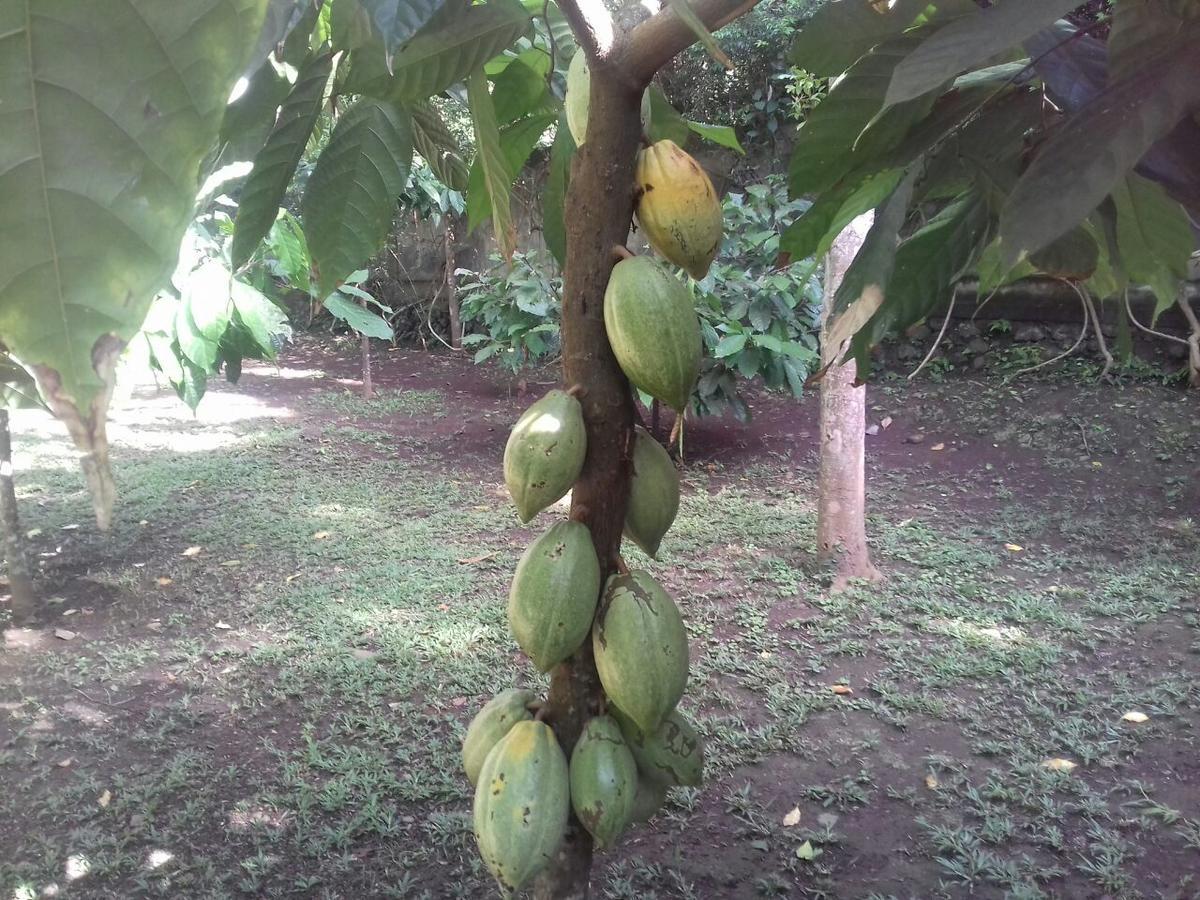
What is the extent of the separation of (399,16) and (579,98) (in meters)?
0.30

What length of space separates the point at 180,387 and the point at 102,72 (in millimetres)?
2089

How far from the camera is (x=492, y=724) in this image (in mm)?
972

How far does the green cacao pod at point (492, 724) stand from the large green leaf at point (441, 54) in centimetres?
63

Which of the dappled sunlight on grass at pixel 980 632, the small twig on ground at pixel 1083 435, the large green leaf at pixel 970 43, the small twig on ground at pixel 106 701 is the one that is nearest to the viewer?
the large green leaf at pixel 970 43

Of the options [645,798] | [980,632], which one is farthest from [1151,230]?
[980,632]

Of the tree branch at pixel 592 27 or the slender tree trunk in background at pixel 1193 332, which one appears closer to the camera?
the tree branch at pixel 592 27

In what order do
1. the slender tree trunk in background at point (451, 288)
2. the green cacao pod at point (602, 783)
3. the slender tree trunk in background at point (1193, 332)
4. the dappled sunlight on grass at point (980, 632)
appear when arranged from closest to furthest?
1. the green cacao pod at point (602, 783)
2. the slender tree trunk in background at point (1193, 332)
3. the dappled sunlight on grass at point (980, 632)
4. the slender tree trunk in background at point (451, 288)

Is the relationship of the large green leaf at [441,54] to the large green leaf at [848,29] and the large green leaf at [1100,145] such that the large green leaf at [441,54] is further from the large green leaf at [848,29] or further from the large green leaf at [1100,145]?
the large green leaf at [1100,145]

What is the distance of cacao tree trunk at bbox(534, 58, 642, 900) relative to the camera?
0.79 metres

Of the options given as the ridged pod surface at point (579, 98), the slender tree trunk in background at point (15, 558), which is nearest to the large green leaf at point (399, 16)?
the ridged pod surface at point (579, 98)

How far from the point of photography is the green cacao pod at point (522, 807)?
0.87 m

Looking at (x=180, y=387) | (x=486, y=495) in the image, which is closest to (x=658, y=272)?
(x=180, y=387)

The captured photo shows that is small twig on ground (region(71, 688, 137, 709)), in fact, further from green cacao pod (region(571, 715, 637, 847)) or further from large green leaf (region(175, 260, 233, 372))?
green cacao pod (region(571, 715, 637, 847))

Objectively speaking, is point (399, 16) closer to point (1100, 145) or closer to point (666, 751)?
point (1100, 145)
